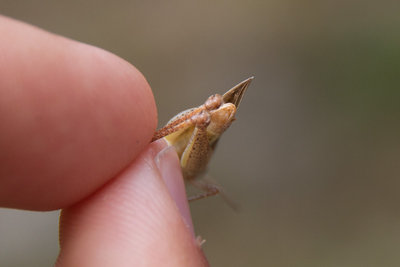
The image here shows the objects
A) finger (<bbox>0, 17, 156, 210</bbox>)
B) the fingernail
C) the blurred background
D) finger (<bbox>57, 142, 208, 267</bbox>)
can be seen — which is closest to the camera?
finger (<bbox>0, 17, 156, 210</bbox>)

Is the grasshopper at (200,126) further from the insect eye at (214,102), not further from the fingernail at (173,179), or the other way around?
the fingernail at (173,179)

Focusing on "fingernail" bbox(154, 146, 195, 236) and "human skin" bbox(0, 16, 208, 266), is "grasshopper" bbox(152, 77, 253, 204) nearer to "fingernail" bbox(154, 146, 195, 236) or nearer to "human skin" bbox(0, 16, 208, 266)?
"fingernail" bbox(154, 146, 195, 236)

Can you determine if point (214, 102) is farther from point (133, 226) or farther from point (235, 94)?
point (133, 226)

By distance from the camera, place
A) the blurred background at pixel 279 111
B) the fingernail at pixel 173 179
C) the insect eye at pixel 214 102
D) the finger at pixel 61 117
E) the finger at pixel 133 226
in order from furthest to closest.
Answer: the blurred background at pixel 279 111 → the insect eye at pixel 214 102 → the fingernail at pixel 173 179 → the finger at pixel 133 226 → the finger at pixel 61 117

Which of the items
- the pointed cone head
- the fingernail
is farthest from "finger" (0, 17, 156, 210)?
the pointed cone head

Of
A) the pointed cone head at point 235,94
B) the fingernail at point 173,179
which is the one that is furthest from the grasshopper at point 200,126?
the fingernail at point 173,179
